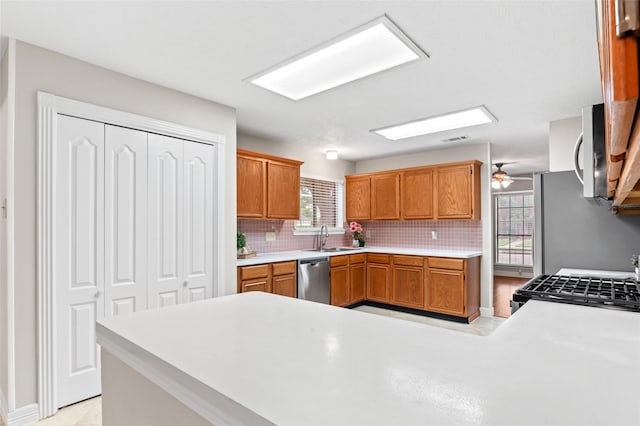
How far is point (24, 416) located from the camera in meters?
2.15

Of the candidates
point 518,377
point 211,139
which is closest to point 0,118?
point 211,139

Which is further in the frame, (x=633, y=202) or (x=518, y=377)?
(x=633, y=202)

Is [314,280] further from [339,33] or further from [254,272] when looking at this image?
[339,33]

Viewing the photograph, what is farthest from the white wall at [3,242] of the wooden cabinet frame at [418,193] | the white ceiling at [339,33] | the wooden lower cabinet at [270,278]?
the wooden cabinet frame at [418,193]

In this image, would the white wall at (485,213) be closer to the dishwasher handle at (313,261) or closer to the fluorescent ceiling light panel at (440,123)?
the fluorescent ceiling light panel at (440,123)

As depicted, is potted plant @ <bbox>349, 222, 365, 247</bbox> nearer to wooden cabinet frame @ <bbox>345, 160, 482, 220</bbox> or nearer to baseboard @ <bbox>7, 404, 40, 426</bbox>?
wooden cabinet frame @ <bbox>345, 160, 482, 220</bbox>

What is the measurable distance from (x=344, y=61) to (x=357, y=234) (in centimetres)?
392

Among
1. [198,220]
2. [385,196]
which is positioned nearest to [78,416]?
[198,220]

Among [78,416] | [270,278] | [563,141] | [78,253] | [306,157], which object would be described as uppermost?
[306,157]

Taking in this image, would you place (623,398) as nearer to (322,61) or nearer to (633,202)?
(633,202)

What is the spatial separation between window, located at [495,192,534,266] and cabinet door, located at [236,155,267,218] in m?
6.40

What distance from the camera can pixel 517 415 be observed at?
53 cm

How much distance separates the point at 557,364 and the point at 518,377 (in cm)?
16

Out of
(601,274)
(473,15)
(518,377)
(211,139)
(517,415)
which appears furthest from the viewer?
(211,139)
